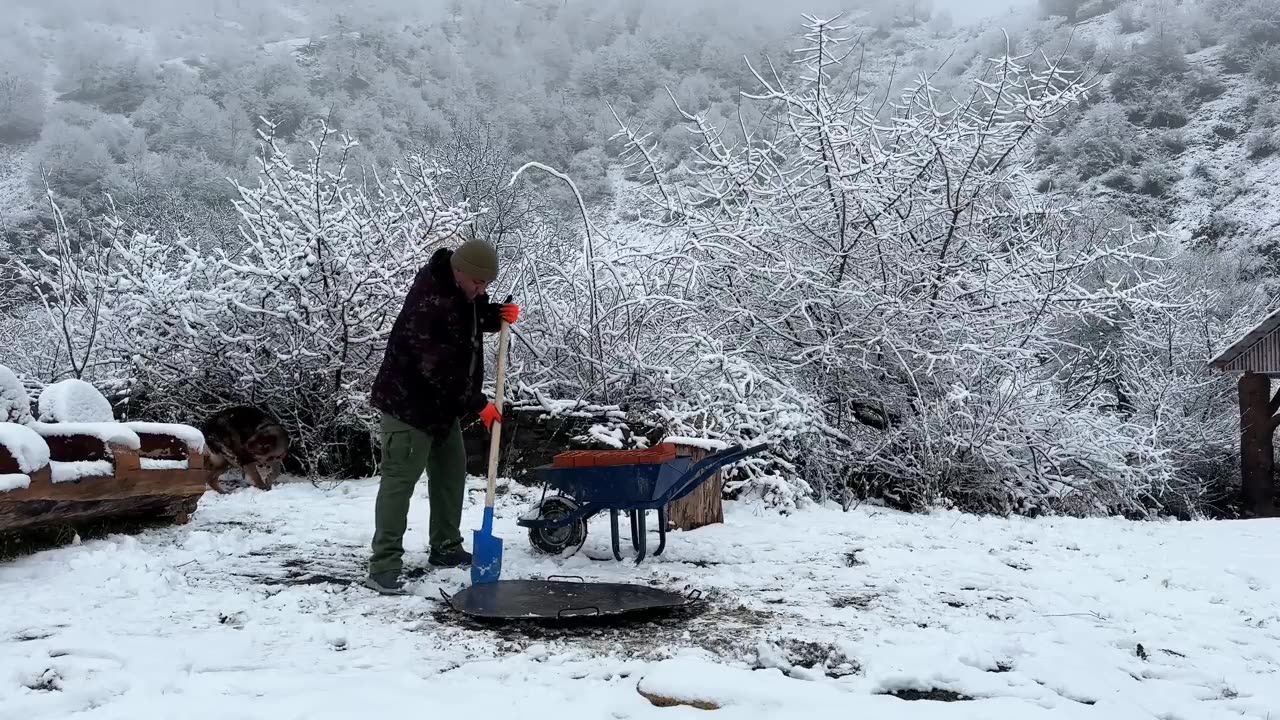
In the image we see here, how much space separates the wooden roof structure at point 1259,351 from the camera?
11.6 m

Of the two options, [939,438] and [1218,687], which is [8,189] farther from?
[1218,687]

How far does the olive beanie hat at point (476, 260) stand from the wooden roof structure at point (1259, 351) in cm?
1163

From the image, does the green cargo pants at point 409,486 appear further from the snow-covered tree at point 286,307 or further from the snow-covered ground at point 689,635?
the snow-covered tree at point 286,307

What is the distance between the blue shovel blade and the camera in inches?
150

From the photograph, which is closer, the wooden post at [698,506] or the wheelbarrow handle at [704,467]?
the wheelbarrow handle at [704,467]

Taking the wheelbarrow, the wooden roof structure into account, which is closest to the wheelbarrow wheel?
the wheelbarrow

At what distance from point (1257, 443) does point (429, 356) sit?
13.4 meters

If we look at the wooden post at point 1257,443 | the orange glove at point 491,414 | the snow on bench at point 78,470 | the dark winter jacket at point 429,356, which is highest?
the dark winter jacket at point 429,356

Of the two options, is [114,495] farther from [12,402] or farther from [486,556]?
[486,556]

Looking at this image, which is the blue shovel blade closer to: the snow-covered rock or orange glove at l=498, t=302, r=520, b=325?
orange glove at l=498, t=302, r=520, b=325

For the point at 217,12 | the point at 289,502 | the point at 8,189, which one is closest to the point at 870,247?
the point at 289,502

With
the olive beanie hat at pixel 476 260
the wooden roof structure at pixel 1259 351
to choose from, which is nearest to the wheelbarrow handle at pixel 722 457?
the olive beanie hat at pixel 476 260

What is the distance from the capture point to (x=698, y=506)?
18.0 ft

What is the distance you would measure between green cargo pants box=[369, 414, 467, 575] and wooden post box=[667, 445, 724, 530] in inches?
60.4
